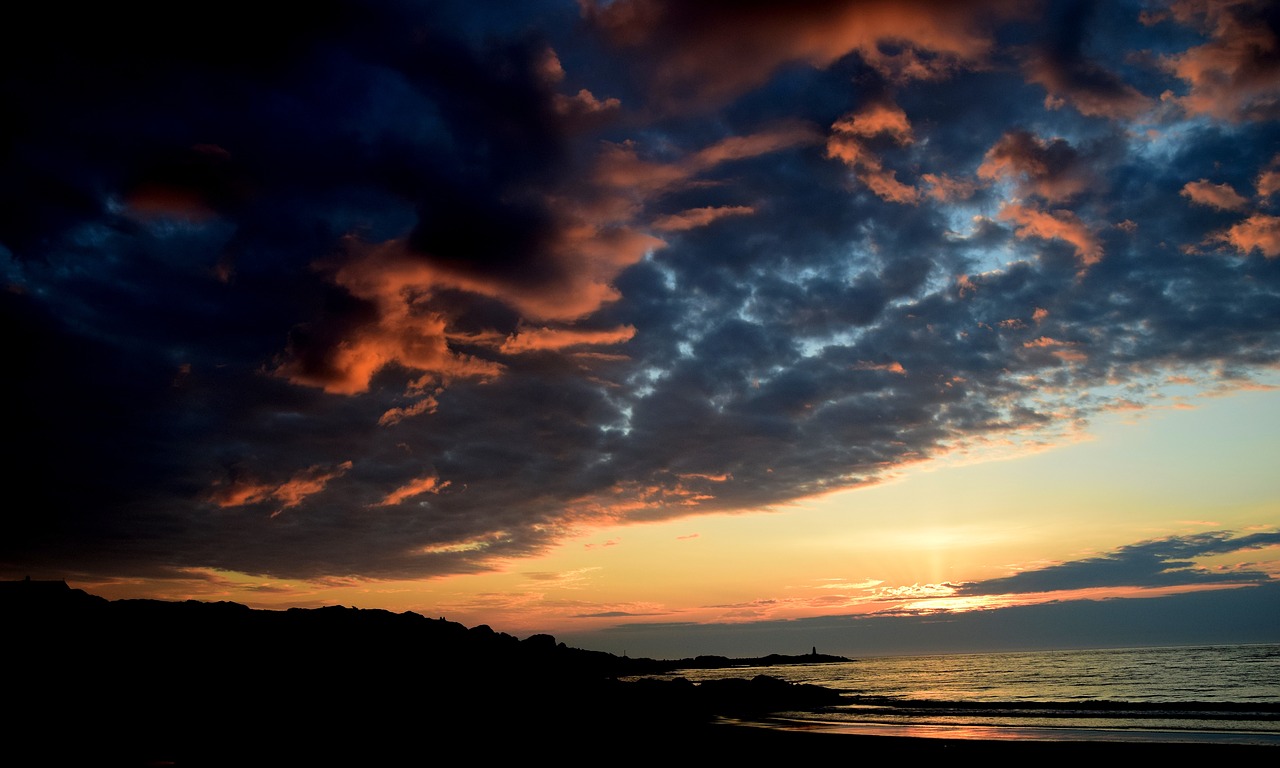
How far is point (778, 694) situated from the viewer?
55.4 m

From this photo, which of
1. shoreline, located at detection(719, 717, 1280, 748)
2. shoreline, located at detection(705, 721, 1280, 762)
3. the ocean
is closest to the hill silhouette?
shoreline, located at detection(705, 721, 1280, 762)

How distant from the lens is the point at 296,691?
127ft

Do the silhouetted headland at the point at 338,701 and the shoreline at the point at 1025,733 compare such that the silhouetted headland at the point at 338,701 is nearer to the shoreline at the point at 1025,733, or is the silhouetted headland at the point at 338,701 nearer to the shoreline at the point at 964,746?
the shoreline at the point at 964,746

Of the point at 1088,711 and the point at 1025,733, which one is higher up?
the point at 1025,733

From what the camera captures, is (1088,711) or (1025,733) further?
(1088,711)

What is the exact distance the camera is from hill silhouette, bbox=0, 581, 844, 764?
26.9m

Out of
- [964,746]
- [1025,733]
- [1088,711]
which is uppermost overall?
[964,746]

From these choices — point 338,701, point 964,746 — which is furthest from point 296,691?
point 964,746

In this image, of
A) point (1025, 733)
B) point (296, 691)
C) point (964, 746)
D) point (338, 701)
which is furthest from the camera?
point (296, 691)

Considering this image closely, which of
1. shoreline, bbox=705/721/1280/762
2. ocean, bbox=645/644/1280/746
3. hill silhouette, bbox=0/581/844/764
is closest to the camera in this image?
shoreline, bbox=705/721/1280/762

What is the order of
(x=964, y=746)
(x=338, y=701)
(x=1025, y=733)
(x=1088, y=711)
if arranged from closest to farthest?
(x=964, y=746), (x=1025, y=733), (x=338, y=701), (x=1088, y=711)

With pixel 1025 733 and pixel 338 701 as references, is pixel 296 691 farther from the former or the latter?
pixel 1025 733

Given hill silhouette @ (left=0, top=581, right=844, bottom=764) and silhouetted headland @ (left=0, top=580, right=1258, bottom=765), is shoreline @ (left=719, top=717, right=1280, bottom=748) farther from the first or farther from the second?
hill silhouette @ (left=0, top=581, right=844, bottom=764)

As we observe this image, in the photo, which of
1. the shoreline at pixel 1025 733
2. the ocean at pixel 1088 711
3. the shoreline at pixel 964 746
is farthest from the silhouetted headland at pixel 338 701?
the ocean at pixel 1088 711
